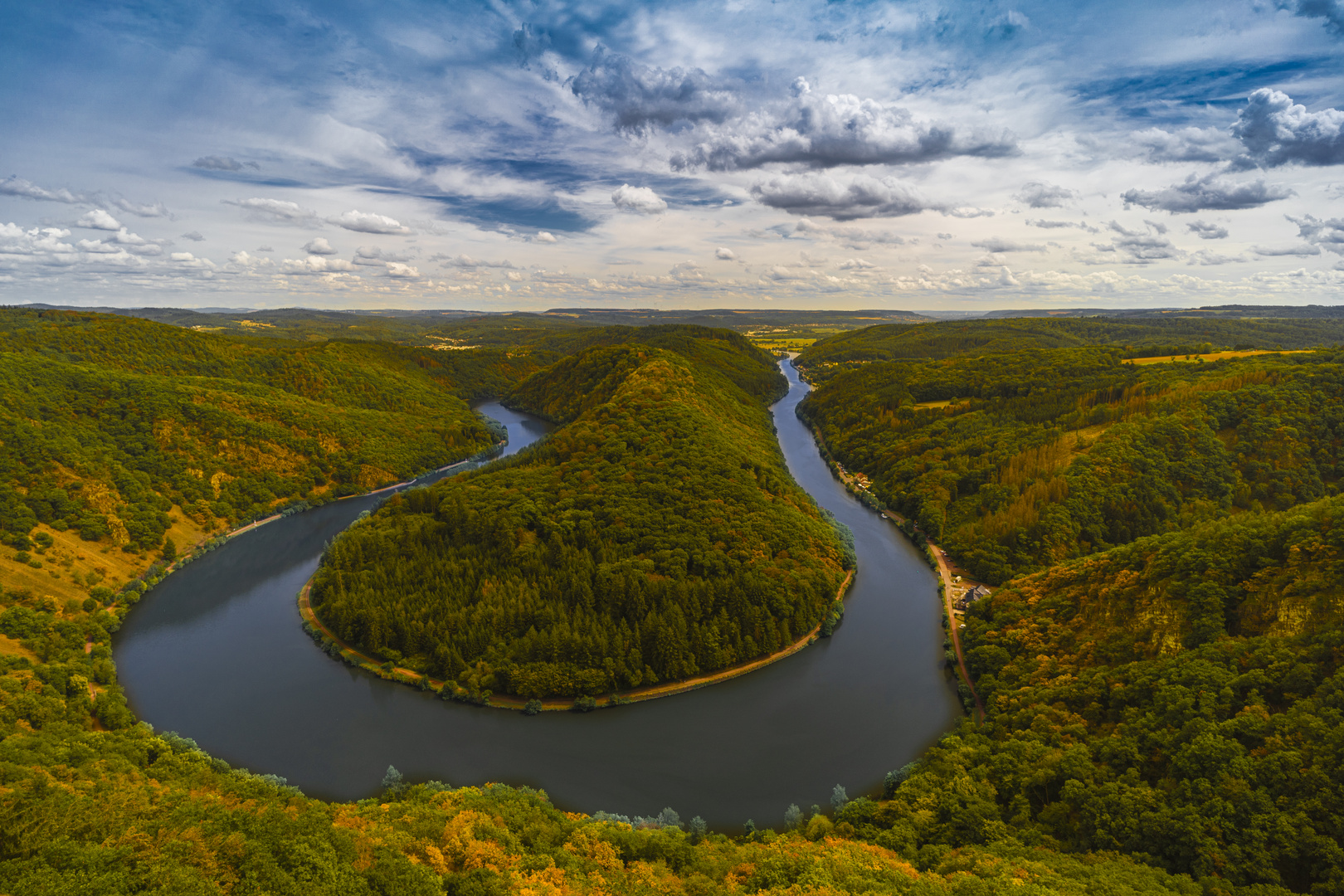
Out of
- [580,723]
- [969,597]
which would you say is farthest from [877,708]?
[580,723]

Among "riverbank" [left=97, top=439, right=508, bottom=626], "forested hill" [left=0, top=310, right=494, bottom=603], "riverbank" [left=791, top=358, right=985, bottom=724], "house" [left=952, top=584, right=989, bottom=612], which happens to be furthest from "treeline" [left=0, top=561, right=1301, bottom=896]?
"forested hill" [left=0, top=310, right=494, bottom=603]

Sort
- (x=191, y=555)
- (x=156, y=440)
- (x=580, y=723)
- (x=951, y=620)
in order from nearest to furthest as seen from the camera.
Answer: (x=580, y=723), (x=951, y=620), (x=191, y=555), (x=156, y=440)

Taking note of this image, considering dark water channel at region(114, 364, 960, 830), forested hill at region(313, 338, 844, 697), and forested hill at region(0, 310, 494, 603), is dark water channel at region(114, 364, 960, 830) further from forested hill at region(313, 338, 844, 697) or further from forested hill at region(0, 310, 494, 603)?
forested hill at region(0, 310, 494, 603)

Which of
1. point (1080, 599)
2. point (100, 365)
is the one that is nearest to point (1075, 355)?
point (1080, 599)

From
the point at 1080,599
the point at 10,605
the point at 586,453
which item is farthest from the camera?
the point at 586,453

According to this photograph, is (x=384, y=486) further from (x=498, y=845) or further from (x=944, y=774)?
(x=944, y=774)

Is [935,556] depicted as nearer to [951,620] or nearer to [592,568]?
[951,620]
